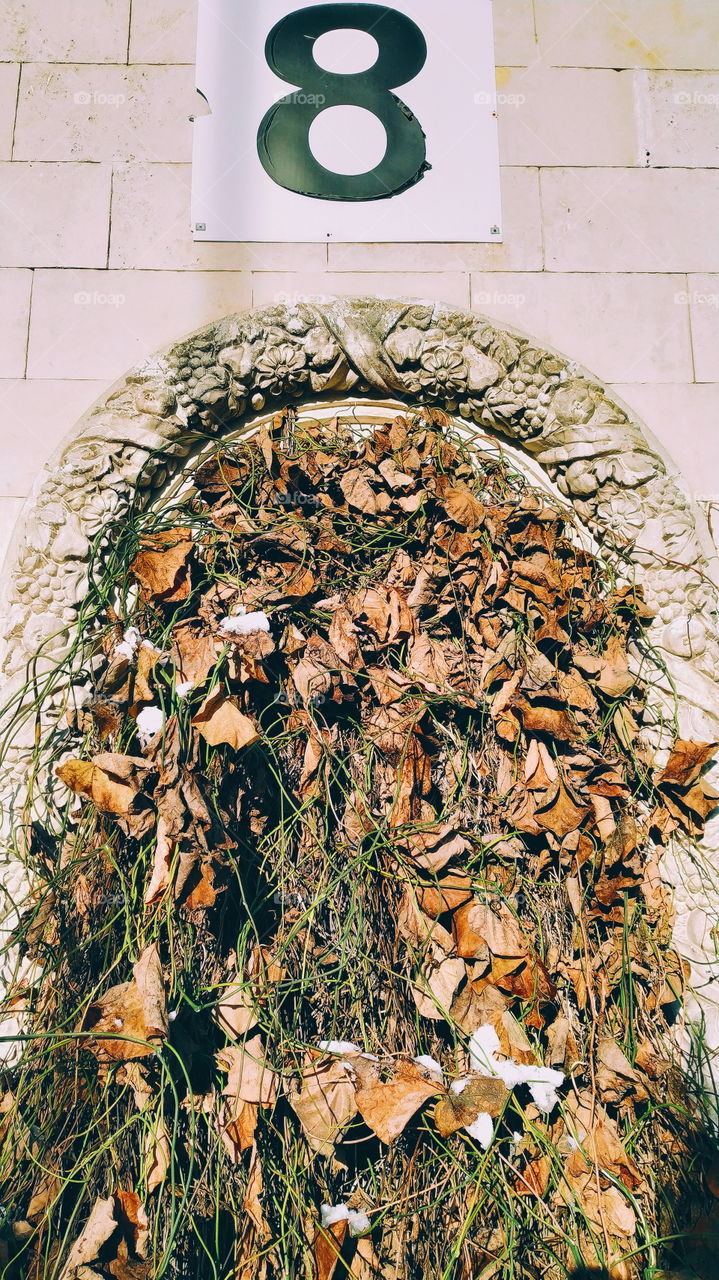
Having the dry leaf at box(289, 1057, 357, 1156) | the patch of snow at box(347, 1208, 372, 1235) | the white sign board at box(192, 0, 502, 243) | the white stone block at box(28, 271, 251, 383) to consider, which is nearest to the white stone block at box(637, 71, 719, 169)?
the white sign board at box(192, 0, 502, 243)

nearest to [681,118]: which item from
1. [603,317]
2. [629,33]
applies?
[629,33]

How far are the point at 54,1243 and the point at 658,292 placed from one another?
2161 mm

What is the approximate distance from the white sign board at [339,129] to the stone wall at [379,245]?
2.0 inches

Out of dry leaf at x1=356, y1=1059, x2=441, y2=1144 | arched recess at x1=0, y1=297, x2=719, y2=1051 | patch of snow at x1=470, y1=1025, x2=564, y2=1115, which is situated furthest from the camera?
arched recess at x1=0, y1=297, x2=719, y2=1051

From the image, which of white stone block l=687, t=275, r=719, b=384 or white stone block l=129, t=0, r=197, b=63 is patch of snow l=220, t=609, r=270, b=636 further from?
white stone block l=129, t=0, r=197, b=63

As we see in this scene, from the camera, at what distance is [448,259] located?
1.83 m

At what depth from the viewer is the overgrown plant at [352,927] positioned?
3.88 feet

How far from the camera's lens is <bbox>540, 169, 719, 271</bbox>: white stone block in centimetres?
186

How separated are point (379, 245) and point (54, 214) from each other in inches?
29.2

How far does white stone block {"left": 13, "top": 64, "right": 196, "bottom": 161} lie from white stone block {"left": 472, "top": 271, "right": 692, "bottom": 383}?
0.78 meters

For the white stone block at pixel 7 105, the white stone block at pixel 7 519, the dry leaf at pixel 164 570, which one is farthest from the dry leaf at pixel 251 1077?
the white stone block at pixel 7 105

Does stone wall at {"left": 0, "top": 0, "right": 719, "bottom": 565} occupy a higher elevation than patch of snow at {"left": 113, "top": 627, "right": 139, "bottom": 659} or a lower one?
higher

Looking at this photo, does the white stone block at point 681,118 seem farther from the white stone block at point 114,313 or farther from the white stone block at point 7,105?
the white stone block at point 7,105

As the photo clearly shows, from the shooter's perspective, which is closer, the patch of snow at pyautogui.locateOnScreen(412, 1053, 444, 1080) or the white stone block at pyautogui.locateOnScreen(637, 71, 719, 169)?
the patch of snow at pyautogui.locateOnScreen(412, 1053, 444, 1080)
